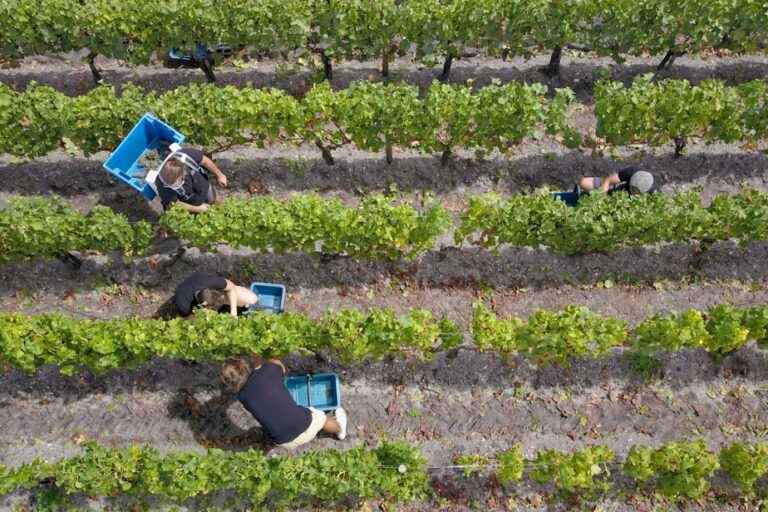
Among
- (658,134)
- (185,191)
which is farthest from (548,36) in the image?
(185,191)

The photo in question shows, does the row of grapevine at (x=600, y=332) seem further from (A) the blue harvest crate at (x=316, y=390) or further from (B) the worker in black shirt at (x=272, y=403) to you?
(B) the worker in black shirt at (x=272, y=403)

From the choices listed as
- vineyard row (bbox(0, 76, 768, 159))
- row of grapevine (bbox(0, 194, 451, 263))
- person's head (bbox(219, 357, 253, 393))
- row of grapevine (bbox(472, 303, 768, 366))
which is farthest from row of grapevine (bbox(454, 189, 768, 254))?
person's head (bbox(219, 357, 253, 393))

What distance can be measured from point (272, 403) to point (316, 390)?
1.44 meters

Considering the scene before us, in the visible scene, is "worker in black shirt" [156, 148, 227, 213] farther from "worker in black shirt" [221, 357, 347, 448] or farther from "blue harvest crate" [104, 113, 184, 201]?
"worker in black shirt" [221, 357, 347, 448]

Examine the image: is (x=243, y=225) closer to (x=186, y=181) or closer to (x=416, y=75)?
(x=186, y=181)

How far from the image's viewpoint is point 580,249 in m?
11.0

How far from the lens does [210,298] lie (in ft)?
31.3

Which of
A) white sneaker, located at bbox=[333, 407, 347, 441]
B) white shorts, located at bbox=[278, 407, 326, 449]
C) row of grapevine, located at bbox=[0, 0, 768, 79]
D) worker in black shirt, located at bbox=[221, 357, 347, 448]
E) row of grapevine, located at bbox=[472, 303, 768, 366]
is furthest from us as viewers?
row of grapevine, located at bbox=[0, 0, 768, 79]

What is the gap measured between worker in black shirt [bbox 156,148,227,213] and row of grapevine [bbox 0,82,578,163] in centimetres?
86

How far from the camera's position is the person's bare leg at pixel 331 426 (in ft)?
31.9

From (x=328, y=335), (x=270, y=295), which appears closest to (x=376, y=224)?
(x=328, y=335)

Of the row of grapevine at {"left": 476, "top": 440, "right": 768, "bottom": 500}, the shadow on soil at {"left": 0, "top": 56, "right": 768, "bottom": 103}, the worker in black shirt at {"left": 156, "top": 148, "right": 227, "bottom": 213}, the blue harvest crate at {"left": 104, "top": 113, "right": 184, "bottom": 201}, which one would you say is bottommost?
the row of grapevine at {"left": 476, "top": 440, "right": 768, "bottom": 500}

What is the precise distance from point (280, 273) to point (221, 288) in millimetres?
1685

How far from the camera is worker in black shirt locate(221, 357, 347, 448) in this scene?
885 centimetres
